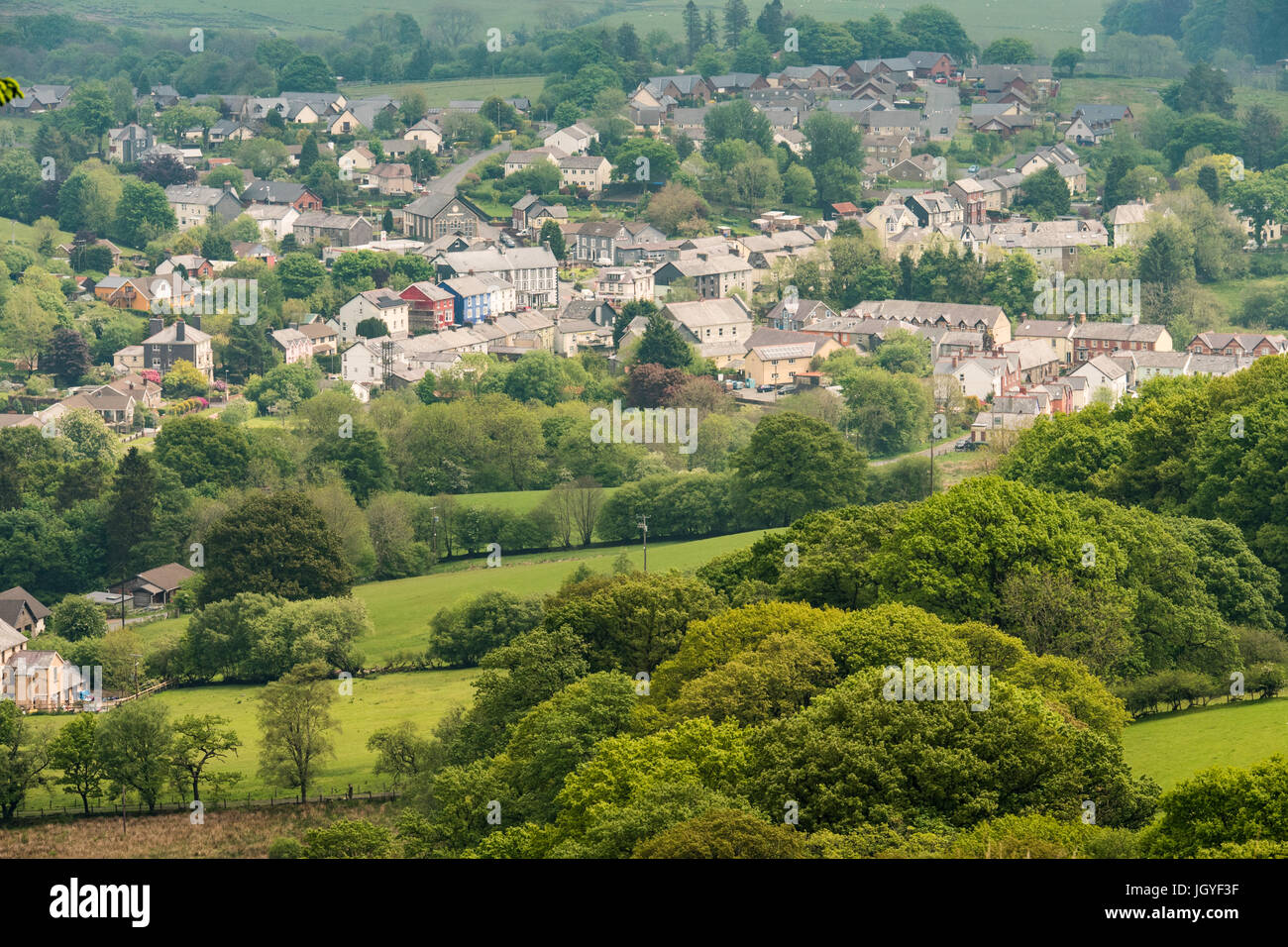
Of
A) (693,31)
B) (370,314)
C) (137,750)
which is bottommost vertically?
(370,314)

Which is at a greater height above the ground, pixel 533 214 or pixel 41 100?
pixel 41 100

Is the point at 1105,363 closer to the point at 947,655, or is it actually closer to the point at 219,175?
the point at 947,655

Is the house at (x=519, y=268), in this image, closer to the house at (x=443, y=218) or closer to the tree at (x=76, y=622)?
the house at (x=443, y=218)

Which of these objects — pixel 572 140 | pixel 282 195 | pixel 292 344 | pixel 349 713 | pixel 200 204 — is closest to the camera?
pixel 349 713

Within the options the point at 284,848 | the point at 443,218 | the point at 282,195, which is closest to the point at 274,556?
the point at 284,848

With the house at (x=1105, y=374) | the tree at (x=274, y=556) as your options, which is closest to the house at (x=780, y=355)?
the house at (x=1105, y=374)

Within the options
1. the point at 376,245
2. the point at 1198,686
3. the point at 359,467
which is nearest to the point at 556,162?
the point at 376,245

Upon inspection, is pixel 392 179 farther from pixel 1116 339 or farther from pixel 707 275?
pixel 1116 339
